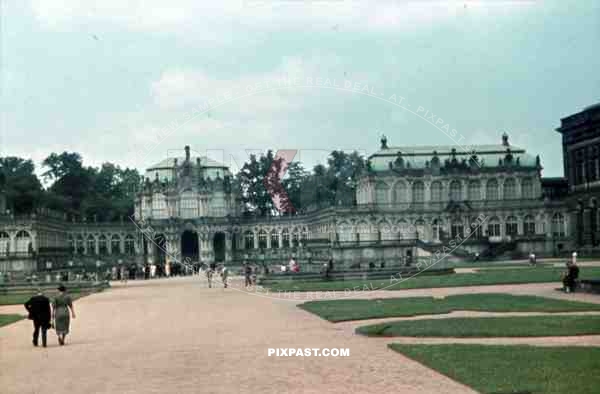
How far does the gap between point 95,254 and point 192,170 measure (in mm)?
18149

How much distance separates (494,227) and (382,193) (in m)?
13.5

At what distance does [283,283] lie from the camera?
186 feet

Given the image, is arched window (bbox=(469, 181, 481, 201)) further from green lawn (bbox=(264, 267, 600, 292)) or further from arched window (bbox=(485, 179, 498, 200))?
green lawn (bbox=(264, 267, 600, 292))

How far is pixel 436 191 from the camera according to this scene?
104m

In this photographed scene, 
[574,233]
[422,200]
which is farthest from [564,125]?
[422,200]

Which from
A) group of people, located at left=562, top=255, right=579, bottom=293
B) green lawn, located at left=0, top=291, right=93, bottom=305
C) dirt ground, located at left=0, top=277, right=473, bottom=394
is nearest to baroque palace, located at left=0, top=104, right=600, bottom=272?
green lawn, located at left=0, top=291, right=93, bottom=305

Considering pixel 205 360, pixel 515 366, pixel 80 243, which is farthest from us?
pixel 80 243

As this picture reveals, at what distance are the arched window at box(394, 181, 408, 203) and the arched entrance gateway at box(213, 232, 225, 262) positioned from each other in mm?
29517

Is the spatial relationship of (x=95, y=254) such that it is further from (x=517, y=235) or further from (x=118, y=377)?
(x=118, y=377)

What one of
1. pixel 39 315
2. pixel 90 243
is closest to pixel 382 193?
pixel 90 243

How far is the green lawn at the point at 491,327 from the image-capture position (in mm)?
23672

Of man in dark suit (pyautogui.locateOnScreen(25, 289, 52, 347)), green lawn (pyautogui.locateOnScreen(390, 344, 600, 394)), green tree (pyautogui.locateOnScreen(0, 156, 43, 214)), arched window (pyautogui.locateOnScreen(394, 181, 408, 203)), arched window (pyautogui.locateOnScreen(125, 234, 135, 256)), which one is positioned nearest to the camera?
green lawn (pyautogui.locateOnScreen(390, 344, 600, 394))

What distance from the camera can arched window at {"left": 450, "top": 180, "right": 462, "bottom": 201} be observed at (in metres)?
104

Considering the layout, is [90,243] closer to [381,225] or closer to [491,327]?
[381,225]
